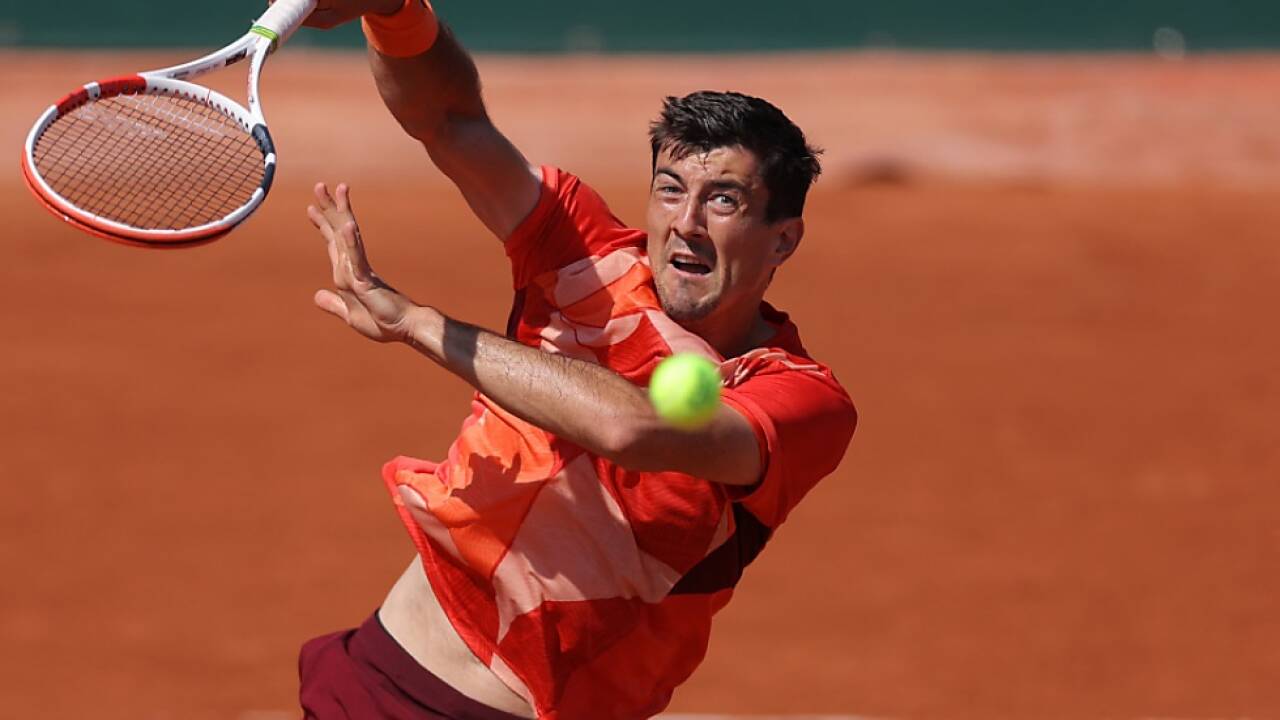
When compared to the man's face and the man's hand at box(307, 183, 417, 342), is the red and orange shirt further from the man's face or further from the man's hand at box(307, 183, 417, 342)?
the man's hand at box(307, 183, 417, 342)

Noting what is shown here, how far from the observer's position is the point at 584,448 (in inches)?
188

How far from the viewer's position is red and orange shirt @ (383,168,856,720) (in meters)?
4.95

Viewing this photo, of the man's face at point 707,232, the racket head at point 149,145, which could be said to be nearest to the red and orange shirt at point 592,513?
the man's face at point 707,232

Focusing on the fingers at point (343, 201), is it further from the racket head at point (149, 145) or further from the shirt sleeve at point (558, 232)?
the shirt sleeve at point (558, 232)

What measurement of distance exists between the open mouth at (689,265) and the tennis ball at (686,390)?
66cm

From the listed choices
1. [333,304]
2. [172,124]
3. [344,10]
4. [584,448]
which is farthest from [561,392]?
[172,124]

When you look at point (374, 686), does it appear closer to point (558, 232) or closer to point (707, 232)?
point (558, 232)

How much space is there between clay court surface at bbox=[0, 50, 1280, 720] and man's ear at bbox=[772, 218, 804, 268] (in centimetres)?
552

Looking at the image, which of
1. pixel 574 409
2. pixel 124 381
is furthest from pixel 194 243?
pixel 124 381

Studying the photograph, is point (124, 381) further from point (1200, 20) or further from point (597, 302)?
point (1200, 20)

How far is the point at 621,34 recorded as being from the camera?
85.9ft

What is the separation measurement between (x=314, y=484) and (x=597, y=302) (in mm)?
8661

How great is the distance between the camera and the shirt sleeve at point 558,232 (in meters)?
5.21

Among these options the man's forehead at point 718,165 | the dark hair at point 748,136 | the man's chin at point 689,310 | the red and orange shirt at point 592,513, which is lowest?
the red and orange shirt at point 592,513
